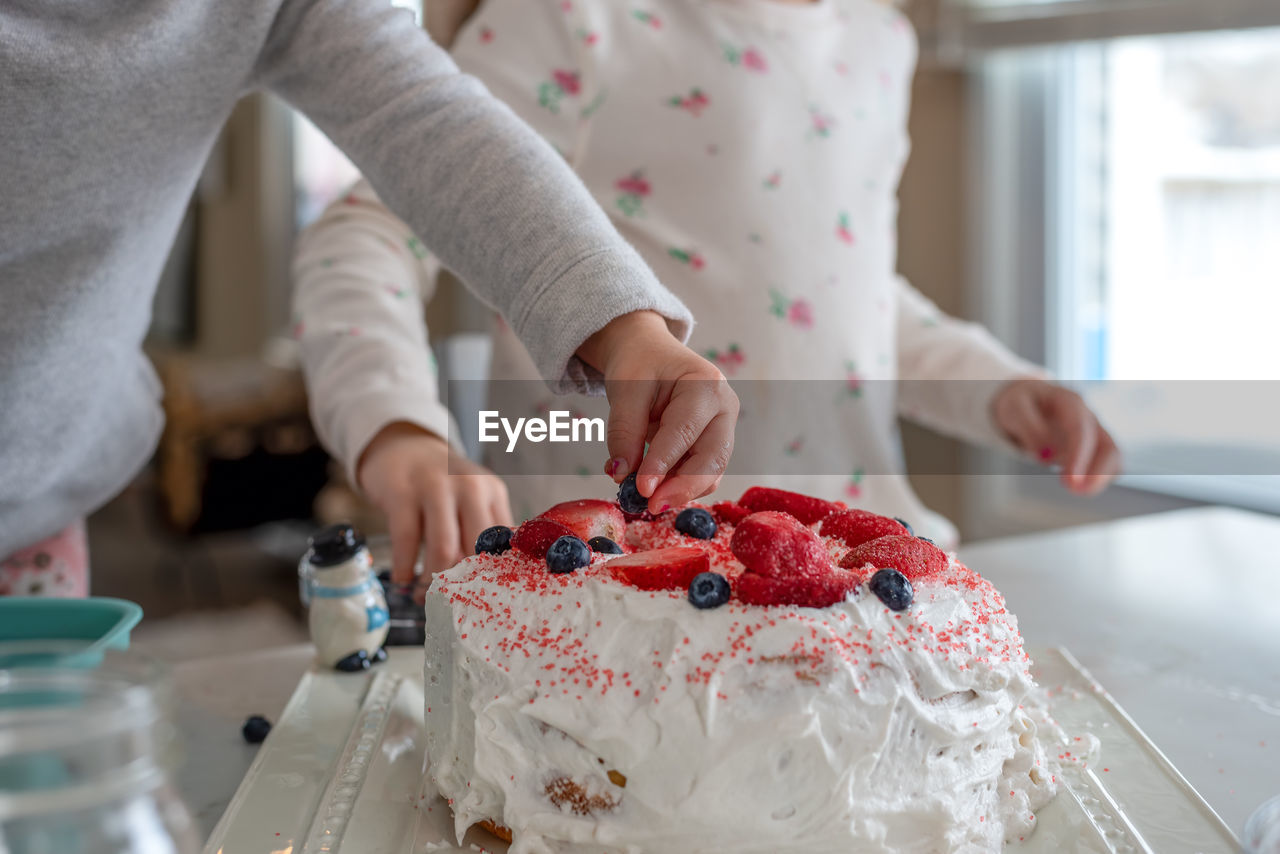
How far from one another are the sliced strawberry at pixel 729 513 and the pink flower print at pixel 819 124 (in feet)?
1.98

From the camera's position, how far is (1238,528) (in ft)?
5.63

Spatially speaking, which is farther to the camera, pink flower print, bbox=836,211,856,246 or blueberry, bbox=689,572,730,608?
pink flower print, bbox=836,211,856,246

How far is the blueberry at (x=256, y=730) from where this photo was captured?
2.96ft

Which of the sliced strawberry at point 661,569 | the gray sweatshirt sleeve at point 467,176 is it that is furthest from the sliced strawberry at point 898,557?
the gray sweatshirt sleeve at point 467,176

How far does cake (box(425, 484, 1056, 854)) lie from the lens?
66 centimetres

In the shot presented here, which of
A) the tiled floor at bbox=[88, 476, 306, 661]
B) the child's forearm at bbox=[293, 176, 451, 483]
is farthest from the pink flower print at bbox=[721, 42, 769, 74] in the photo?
the tiled floor at bbox=[88, 476, 306, 661]

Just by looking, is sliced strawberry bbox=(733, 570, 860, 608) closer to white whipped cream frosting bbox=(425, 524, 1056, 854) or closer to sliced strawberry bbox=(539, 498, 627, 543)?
white whipped cream frosting bbox=(425, 524, 1056, 854)

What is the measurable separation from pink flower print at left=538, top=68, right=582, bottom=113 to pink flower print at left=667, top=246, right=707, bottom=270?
0.68ft

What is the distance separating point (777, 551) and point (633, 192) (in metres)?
0.66

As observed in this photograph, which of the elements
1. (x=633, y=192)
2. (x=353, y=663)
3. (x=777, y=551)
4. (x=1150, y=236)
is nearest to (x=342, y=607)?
(x=353, y=663)

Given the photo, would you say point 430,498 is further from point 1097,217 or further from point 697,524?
point 1097,217

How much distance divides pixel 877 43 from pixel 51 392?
110 cm

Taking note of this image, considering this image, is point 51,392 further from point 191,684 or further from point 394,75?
point 394,75

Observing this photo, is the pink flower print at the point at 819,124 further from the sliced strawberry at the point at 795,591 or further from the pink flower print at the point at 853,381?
the sliced strawberry at the point at 795,591
